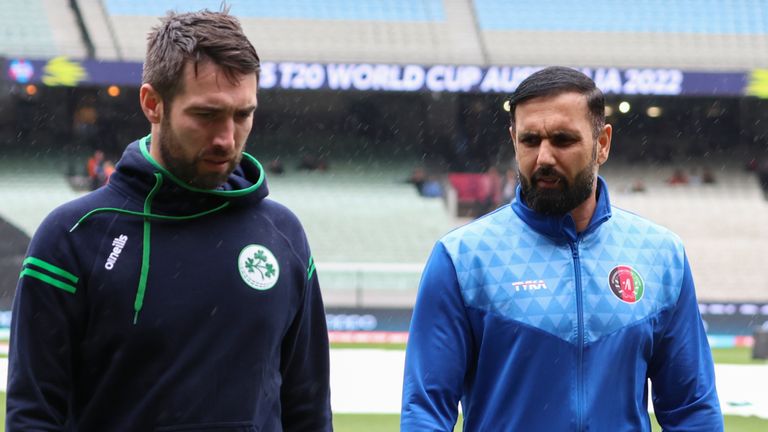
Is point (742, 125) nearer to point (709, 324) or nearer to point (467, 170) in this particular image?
point (467, 170)

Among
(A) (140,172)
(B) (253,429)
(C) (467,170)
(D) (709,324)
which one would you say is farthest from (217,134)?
(C) (467,170)

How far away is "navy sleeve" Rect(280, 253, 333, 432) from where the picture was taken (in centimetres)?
245

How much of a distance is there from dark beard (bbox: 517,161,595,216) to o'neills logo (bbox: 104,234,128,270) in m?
1.02

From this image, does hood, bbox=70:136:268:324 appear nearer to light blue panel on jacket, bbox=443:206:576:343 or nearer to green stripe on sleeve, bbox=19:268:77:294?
green stripe on sleeve, bbox=19:268:77:294

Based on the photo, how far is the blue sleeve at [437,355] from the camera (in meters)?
2.64

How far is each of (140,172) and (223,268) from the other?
263mm

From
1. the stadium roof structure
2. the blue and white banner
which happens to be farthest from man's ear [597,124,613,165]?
the stadium roof structure

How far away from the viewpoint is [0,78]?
19922 mm

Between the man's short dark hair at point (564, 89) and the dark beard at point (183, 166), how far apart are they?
2.80 ft

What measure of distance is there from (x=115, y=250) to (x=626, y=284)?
1255mm

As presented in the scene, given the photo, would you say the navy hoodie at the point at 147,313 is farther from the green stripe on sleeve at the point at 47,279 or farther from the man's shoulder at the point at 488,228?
the man's shoulder at the point at 488,228

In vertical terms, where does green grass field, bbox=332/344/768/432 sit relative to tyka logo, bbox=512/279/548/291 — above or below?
below

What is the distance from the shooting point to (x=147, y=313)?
2.18 m

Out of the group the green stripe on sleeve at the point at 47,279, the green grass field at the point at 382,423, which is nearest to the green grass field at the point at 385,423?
the green grass field at the point at 382,423
